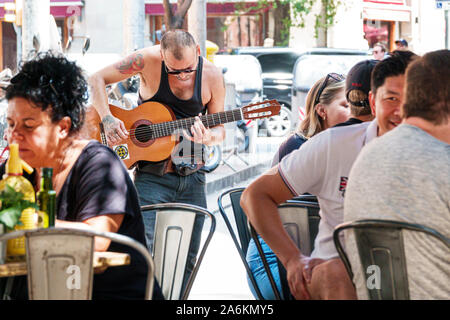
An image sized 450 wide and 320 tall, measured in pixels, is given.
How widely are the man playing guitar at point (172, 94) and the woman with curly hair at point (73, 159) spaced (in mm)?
1682

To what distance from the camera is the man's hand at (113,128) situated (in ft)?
17.6

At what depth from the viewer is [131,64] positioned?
5219mm

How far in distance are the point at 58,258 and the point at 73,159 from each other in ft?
1.91

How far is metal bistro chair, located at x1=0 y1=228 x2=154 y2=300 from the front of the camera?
8.20 feet

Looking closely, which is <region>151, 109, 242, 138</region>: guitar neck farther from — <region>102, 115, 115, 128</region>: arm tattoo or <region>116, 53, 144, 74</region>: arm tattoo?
<region>116, 53, 144, 74</region>: arm tattoo

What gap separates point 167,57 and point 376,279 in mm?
2646

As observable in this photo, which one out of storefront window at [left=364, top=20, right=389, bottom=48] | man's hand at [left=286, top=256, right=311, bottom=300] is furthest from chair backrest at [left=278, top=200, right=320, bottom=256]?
storefront window at [left=364, top=20, right=389, bottom=48]

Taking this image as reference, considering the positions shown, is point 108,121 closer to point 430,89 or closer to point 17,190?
point 17,190

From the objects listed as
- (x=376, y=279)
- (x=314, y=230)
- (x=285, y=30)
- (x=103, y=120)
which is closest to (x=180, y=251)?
(x=314, y=230)

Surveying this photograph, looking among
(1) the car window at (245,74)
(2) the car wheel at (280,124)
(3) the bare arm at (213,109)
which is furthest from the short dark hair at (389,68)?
(2) the car wheel at (280,124)

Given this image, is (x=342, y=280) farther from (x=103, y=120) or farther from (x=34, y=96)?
(x=103, y=120)

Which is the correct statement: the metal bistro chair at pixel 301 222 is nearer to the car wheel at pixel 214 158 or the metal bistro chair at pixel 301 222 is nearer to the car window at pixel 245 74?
the car wheel at pixel 214 158

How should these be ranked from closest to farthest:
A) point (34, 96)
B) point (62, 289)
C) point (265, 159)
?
point (62, 289), point (34, 96), point (265, 159)

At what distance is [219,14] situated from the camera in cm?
3128
